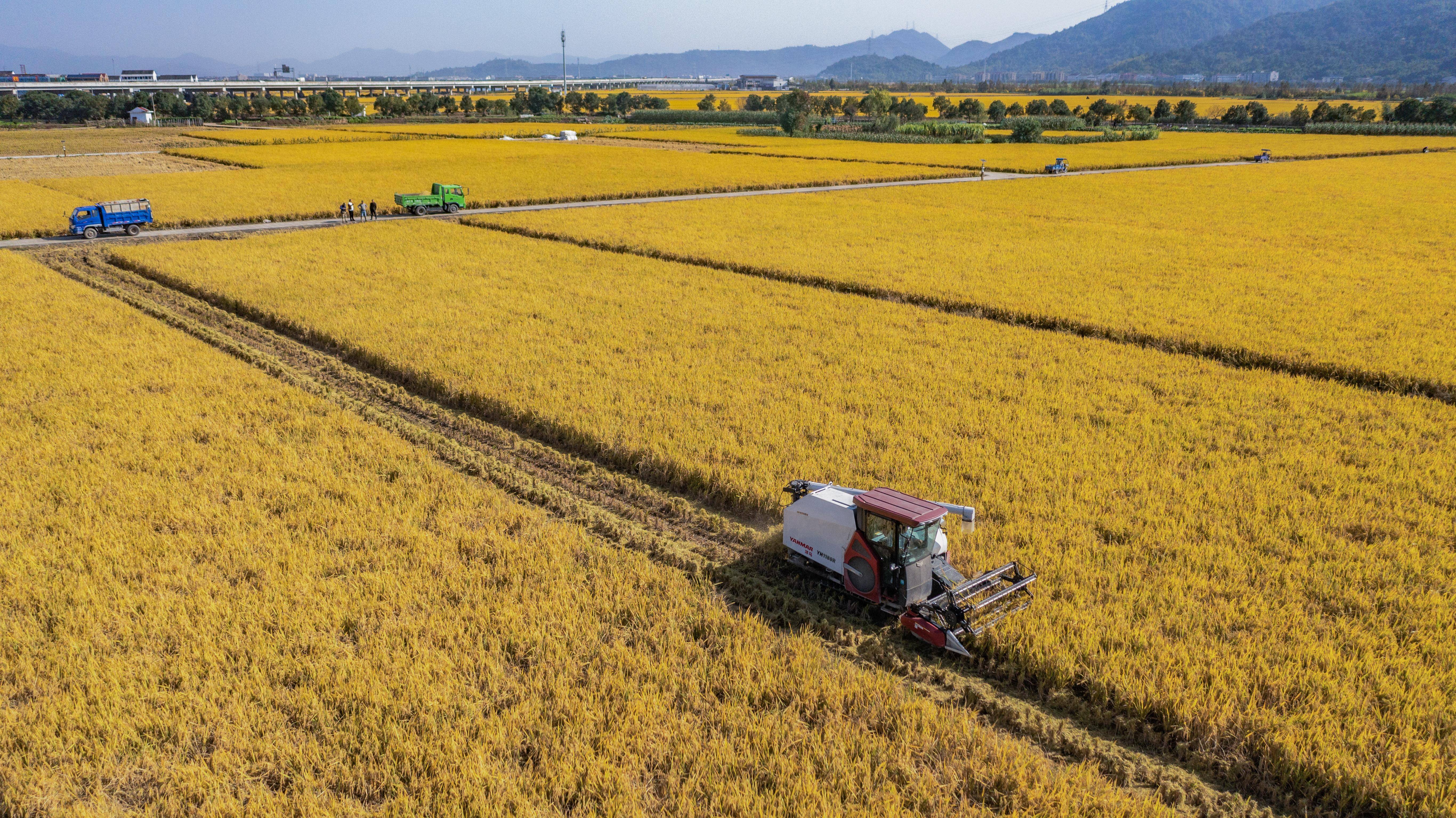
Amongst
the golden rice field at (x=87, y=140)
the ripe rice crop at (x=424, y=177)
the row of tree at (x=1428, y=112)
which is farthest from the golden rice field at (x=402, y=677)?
the row of tree at (x=1428, y=112)

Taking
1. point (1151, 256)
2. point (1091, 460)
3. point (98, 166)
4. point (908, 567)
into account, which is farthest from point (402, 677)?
point (98, 166)

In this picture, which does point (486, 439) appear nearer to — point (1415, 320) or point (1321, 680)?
point (1321, 680)

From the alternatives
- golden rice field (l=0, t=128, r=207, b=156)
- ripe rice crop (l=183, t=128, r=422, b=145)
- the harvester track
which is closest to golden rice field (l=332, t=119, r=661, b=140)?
ripe rice crop (l=183, t=128, r=422, b=145)

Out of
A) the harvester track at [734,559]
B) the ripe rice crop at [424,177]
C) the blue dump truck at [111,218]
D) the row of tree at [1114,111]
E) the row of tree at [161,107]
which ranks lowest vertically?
the harvester track at [734,559]

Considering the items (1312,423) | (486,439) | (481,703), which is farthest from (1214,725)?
(486,439)

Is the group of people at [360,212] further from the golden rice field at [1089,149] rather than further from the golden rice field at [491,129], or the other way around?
the golden rice field at [491,129]

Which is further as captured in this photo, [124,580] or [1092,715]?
[124,580]
